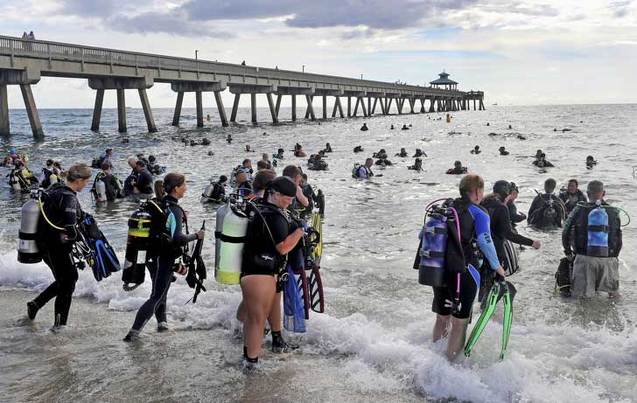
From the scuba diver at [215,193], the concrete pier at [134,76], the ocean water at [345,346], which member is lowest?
the ocean water at [345,346]

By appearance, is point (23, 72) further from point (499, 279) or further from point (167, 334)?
point (499, 279)

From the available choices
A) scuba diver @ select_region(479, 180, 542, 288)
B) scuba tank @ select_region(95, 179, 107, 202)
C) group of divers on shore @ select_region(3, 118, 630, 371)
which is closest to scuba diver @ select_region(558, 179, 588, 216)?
group of divers on shore @ select_region(3, 118, 630, 371)

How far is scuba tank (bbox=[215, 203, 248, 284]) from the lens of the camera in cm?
504

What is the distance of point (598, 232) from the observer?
7.52m

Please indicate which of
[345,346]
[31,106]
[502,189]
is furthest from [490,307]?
[31,106]

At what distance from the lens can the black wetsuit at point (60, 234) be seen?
5.99 meters

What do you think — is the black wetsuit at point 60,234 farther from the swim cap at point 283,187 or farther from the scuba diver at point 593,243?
the scuba diver at point 593,243

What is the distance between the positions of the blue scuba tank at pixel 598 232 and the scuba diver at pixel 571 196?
4442 millimetres

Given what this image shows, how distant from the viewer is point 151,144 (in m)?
41.4

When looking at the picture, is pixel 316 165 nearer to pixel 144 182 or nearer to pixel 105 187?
pixel 105 187

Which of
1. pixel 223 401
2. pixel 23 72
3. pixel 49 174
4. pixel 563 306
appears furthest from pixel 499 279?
pixel 23 72

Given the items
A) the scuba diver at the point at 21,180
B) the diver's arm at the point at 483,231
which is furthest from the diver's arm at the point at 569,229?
the scuba diver at the point at 21,180

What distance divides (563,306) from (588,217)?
1.38 m

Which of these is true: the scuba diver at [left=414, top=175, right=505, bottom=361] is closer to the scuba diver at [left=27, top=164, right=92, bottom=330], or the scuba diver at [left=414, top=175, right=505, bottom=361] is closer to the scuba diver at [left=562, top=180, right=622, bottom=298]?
the scuba diver at [left=562, top=180, right=622, bottom=298]
